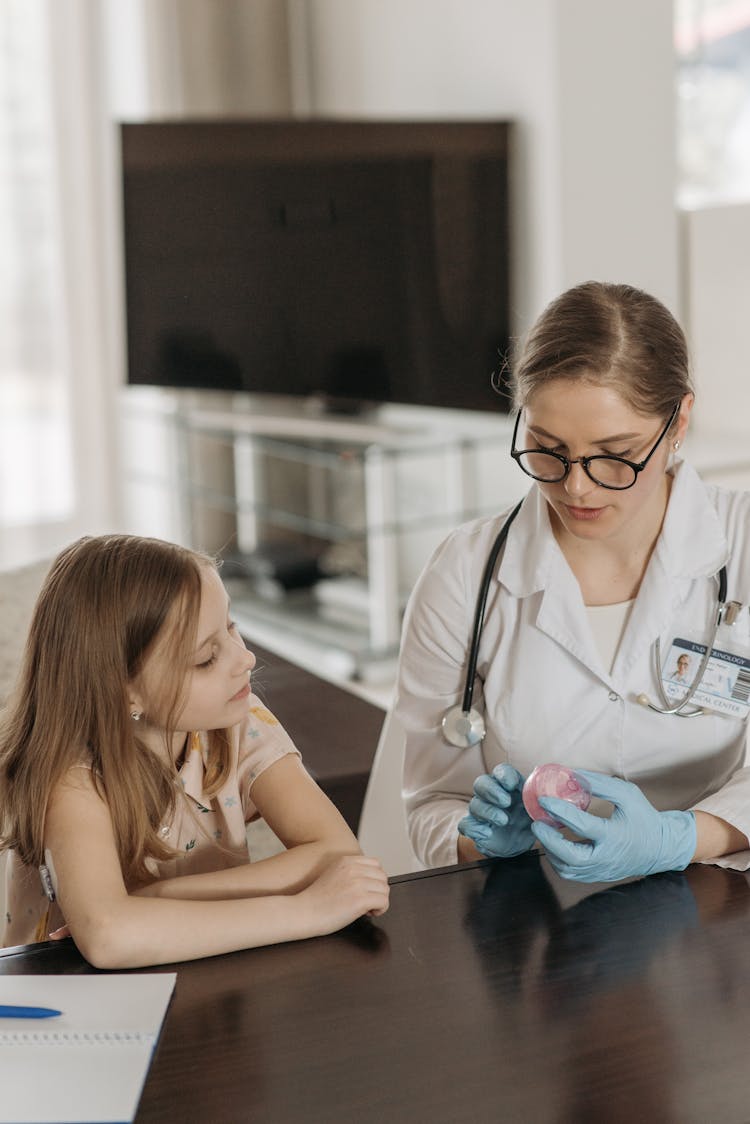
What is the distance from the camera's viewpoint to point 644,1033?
3.09 ft

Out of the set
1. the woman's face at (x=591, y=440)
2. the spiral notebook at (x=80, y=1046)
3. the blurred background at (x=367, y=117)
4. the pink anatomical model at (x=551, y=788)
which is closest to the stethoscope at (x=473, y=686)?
the woman's face at (x=591, y=440)

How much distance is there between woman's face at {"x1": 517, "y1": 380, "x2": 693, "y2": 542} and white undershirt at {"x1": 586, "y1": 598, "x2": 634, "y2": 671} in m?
0.10

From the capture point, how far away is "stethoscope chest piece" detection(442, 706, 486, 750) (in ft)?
4.80

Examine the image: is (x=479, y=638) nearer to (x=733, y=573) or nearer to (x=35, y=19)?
(x=733, y=573)

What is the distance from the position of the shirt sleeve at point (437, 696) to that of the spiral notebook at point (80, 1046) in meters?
0.51

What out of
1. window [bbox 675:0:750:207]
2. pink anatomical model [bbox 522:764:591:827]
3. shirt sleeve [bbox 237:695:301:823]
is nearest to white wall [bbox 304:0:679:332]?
window [bbox 675:0:750:207]

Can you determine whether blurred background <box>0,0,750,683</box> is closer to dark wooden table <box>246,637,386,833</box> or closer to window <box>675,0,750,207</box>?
window <box>675,0,750,207</box>

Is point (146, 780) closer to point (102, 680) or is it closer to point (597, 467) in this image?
point (102, 680)

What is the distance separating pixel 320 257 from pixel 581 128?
32.5 inches

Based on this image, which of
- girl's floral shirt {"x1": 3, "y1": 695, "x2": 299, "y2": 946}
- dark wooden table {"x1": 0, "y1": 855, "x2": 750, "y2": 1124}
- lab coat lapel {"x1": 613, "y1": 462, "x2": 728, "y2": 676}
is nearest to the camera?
dark wooden table {"x1": 0, "y1": 855, "x2": 750, "y2": 1124}

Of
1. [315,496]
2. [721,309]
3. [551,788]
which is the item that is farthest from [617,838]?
[315,496]

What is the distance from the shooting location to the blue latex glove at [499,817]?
51.4 inches

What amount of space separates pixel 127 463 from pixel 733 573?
365cm

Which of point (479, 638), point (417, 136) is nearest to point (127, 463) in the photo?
point (417, 136)
